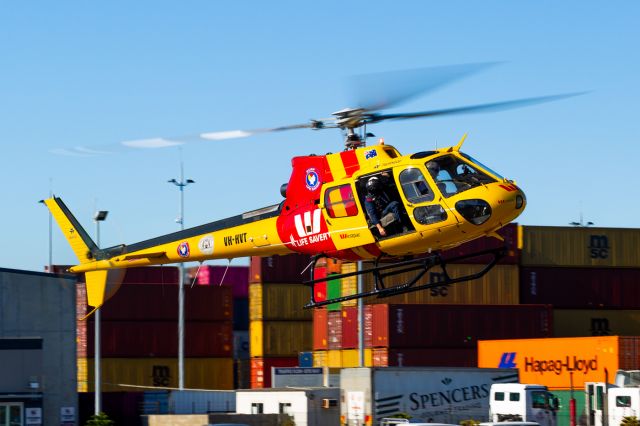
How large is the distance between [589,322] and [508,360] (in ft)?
38.4

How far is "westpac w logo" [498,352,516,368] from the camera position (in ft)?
170

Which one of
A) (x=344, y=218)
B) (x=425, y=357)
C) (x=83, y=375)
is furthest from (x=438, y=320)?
(x=344, y=218)

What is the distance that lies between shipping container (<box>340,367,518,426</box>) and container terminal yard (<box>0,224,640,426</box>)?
50 mm

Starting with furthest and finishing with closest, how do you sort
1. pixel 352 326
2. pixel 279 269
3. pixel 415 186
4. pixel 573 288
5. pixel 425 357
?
pixel 279 269 < pixel 573 288 < pixel 352 326 < pixel 425 357 < pixel 415 186

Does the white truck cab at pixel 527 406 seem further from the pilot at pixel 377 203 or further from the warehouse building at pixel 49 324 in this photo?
the warehouse building at pixel 49 324

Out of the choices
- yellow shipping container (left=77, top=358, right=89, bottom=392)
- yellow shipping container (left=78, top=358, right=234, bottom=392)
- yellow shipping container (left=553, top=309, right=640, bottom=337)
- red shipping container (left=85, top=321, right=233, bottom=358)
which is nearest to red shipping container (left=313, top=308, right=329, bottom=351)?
yellow shipping container (left=78, top=358, right=234, bottom=392)

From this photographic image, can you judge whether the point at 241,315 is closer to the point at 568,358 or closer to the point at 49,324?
the point at 568,358

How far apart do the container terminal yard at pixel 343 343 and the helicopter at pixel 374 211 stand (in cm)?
772

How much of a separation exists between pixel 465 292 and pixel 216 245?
30.3 metres

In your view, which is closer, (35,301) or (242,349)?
(35,301)

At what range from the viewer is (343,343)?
197 feet

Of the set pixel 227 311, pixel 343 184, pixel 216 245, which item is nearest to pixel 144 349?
pixel 227 311

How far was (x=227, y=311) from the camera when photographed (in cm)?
7138

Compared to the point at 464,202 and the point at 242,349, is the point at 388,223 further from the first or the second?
the point at 242,349
